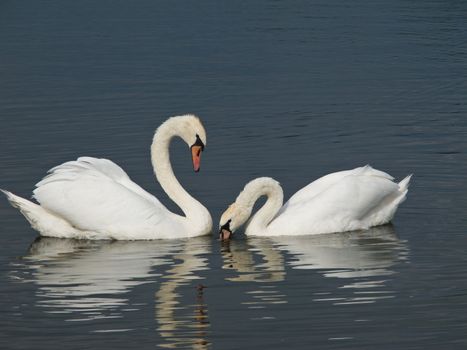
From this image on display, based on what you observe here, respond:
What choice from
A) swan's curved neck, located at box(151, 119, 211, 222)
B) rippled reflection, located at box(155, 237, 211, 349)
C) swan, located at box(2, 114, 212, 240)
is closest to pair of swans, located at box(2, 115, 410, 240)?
swan, located at box(2, 114, 212, 240)

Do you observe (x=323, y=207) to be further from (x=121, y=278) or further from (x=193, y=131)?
(x=121, y=278)

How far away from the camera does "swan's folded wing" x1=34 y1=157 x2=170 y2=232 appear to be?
49.6 ft

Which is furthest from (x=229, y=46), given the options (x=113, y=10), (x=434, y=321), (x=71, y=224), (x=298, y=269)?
(x=434, y=321)

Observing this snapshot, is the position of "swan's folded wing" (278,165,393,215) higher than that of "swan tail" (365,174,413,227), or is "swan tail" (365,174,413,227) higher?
"swan's folded wing" (278,165,393,215)

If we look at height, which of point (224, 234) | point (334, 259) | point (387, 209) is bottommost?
point (334, 259)

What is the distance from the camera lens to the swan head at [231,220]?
591 inches

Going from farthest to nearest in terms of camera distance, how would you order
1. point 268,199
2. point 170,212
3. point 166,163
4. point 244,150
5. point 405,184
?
point 244,150, point 166,163, point 405,184, point 170,212, point 268,199

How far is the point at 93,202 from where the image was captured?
15.1 m

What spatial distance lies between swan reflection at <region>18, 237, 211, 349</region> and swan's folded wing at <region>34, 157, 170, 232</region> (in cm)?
22

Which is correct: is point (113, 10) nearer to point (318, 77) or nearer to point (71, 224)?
point (318, 77)

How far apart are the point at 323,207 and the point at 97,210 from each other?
2.28m

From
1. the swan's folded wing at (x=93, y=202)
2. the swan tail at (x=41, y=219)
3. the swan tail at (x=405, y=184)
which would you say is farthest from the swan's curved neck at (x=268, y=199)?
the swan tail at (x=41, y=219)

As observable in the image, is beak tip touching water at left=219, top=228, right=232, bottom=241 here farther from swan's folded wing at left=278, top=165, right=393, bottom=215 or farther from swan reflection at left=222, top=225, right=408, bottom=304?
swan's folded wing at left=278, top=165, right=393, bottom=215

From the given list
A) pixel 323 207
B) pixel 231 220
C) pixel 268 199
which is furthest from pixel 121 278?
pixel 323 207
